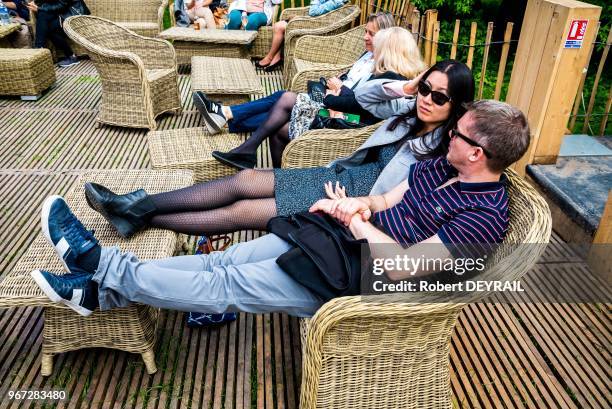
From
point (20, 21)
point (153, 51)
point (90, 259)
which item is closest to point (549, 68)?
point (90, 259)

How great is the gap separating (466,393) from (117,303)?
1.51 m

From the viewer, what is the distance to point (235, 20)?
6.68m

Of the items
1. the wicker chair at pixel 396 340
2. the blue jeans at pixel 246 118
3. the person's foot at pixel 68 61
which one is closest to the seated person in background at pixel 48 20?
the person's foot at pixel 68 61

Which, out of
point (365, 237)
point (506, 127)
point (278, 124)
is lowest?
point (278, 124)

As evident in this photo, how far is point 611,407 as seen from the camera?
2.03 metres

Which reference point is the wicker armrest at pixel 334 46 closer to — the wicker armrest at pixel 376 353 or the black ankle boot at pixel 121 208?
the black ankle boot at pixel 121 208

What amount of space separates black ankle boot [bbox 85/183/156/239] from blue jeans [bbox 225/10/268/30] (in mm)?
4998

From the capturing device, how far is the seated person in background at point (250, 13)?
6594mm

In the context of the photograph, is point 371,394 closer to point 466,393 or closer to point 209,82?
point 466,393

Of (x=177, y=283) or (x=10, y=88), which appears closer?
(x=177, y=283)

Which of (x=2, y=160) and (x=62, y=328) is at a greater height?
(x=62, y=328)

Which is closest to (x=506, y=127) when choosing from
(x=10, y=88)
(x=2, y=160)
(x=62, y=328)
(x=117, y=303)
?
(x=117, y=303)

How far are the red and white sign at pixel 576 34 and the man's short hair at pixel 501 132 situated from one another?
4.55ft

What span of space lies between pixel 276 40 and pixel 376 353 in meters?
5.46
